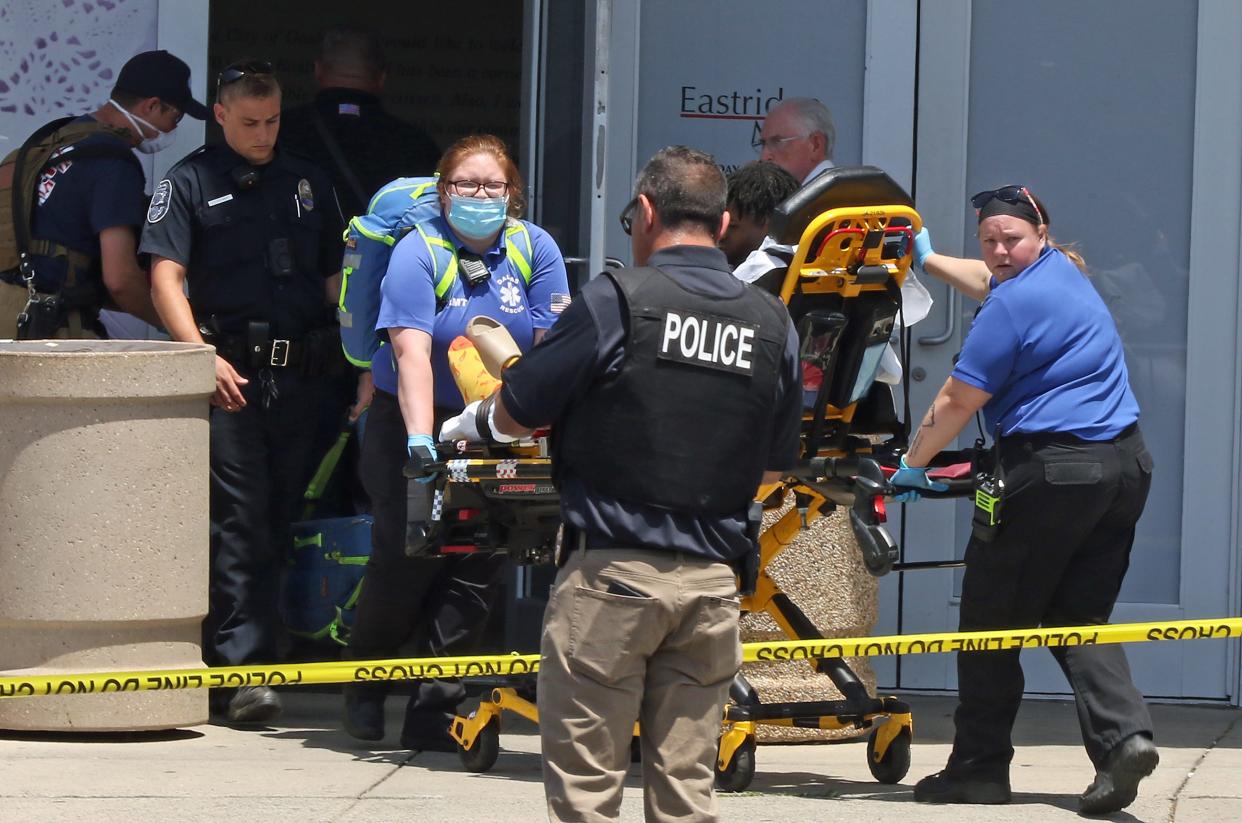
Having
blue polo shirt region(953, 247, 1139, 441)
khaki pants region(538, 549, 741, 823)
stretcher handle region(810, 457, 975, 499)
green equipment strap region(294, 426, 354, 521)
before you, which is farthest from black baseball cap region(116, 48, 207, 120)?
khaki pants region(538, 549, 741, 823)

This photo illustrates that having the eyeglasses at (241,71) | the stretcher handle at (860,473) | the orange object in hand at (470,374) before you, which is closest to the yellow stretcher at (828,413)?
the stretcher handle at (860,473)

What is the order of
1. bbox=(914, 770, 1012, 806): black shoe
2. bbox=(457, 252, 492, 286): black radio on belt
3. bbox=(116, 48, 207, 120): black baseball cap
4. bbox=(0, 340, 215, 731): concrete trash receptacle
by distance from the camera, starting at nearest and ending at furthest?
bbox=(914, 770, 1012, 806): black shoe
bbox=(457, 252, 492, 286): black radio on belt
bbox=(0, 340, 215, 731): concrete trash receptacle
bbox=(116, 48, 207, 120): black baseball cap

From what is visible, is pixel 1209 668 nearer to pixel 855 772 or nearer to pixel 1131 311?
pixel 1131 311

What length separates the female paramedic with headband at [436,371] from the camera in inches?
228

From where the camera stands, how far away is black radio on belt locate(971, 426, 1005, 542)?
5441mm

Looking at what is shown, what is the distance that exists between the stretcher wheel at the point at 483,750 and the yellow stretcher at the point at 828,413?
65 centimetres

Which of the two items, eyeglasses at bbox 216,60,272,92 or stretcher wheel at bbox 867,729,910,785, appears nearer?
stretcher wheel at bbox 867,729,910,785

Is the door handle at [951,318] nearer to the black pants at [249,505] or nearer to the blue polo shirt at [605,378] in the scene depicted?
the black pants at [249,505]

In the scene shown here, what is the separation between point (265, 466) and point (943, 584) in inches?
97.9

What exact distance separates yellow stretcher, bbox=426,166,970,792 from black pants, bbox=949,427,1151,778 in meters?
0.23

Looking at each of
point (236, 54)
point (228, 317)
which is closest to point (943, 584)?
point (228, 317)

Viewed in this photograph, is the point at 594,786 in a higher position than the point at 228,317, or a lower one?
lower

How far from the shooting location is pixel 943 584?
7.40 meters

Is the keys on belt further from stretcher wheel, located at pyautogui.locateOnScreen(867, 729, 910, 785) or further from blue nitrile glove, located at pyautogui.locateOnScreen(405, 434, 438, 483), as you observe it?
stretcher wheel, located at pyautogui.locateOnScreen(867, 729, 910, 785)
